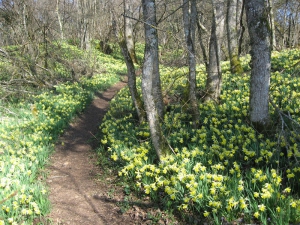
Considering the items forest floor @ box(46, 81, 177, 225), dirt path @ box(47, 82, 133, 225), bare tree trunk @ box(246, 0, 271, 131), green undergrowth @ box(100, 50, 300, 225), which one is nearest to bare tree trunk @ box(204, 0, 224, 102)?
green undergrowth @ box(100, 50, 300, 225)

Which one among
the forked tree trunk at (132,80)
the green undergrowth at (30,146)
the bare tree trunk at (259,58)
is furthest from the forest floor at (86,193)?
the bare tree trunk at (259,58)

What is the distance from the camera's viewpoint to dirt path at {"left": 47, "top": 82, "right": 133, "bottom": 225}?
3.83m

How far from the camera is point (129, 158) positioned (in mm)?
4656

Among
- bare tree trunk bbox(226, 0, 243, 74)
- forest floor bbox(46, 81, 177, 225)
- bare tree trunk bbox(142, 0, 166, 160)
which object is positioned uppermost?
bare tree trunk bbox(226, 0, 243, 74)

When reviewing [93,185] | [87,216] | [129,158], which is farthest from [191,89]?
[87,216]

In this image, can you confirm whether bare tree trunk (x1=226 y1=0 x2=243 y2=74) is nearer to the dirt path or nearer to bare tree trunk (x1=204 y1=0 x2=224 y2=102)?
bare tree trunk (x1=204 y1=0 x2=224 y2=102)

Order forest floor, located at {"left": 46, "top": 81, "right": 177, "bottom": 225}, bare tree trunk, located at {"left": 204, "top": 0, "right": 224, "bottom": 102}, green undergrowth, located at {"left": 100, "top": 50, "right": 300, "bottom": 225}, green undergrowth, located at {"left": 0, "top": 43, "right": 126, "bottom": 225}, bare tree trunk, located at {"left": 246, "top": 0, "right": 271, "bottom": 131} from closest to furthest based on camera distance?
green undergrowth, located at {"left": 100, "top": 50, "right": 300, "bottom": 225} → green undergrowth, located at {"left": 0, "top": 43, "right": 126, "bottom": 225} → forest floor, located at {"left": 46, "top": 81, "right": 177, "bottom": 225} → bare tree trunk, located at {"left": 246, "top": 0, "right": 271, "bottom": 131} → bare tree trunk, located at {"left": 204, "top": 0, "right": 224, "bottom": 102}

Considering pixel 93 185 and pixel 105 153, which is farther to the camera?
pixel 105 153

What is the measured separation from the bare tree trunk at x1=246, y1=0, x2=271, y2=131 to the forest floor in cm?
242

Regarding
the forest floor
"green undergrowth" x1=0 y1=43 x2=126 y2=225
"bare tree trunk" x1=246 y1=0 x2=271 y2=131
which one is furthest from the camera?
"bare tree trunk" x1=246 y1=0 x2=271 y2=131

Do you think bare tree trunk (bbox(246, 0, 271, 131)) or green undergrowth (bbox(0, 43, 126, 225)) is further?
bare tree trunk (bbox(246, 0, 271, 131))

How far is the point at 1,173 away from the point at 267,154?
14.0 feet

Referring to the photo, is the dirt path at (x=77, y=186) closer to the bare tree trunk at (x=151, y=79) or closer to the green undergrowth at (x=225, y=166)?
the green undergrowth at (x=225, y=166)

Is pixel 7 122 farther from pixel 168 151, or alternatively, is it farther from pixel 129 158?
pixel 168 151
